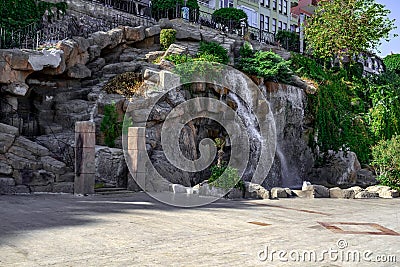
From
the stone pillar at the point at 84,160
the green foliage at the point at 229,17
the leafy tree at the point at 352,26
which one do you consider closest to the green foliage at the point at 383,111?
the leafy tree at the point at 352,26

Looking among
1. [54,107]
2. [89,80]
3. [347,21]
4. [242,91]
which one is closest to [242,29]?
Result: [347,21]

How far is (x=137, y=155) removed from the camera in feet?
50.3

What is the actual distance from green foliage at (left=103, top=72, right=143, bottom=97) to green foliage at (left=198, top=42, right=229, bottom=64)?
452cm

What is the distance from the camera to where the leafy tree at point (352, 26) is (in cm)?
3300

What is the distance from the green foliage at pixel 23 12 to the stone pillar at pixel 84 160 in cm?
1058

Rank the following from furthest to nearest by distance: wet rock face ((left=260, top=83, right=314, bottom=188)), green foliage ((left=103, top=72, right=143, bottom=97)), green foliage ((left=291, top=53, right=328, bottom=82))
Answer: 1. green foliage ((left=291, top=53, right=328, bottom=82))
2. wet rock face ((left=260, top=83, right=314, bottom=188))
3. green foliage ((left=103, top=72, right=143, bottom=97))

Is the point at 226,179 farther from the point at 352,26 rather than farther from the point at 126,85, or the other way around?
the point at 352,26

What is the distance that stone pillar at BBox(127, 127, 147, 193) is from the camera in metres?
15.4

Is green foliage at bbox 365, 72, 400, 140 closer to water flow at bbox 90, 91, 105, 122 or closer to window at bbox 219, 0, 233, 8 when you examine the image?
water flow at bbox 90, 91, 105, 122

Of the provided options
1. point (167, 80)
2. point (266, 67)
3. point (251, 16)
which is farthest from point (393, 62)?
point (167, 80)

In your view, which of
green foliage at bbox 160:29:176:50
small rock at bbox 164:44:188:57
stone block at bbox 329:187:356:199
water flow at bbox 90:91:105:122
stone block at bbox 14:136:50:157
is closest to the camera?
stone block at bbox 14:136:50:157

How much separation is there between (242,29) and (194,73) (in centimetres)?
1908

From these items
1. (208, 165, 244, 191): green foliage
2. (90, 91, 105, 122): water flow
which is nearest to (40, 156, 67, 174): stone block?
(90, 91, 105, 122): water flow

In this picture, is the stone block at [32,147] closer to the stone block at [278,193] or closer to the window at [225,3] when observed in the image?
the stone block at [278,193]
